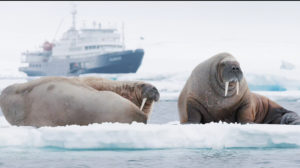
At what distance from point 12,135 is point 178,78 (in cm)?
2818

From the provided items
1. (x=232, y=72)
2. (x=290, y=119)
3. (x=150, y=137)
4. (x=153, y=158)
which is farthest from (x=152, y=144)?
(x=290, y=119)

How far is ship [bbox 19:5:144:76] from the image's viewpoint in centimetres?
5438

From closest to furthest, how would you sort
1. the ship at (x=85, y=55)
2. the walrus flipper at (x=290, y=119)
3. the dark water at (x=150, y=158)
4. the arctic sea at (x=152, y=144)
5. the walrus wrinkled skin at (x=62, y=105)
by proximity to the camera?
the dark water at (x=150, y=158)
the arctic sea at (x=152, y=144)
the walrus wrinkled skin at (x=62, y=105)
the walrus flipper at (x=290, y=119)
the ship at (x=85, y=55)

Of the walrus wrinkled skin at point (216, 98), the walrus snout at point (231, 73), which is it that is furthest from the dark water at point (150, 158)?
the walrus wrinkled skin at point (216, 98)

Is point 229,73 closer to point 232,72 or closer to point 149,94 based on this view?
point 232,72

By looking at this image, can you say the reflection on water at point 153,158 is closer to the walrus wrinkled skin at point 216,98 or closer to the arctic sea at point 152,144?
the arctic sea at point 152,144

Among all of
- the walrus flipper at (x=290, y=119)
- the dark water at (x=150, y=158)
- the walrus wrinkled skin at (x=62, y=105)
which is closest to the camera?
the dark water at (x=150, y=158)

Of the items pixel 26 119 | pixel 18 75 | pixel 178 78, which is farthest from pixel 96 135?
pixel 18 75

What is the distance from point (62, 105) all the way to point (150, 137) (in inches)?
47.6

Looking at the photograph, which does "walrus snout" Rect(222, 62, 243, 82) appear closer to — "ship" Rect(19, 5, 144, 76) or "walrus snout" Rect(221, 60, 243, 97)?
"walrus snout" Rect(221, 60, 243, 97)

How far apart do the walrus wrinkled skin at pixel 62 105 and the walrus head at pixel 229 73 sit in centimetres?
107

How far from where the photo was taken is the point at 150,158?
4918 mm

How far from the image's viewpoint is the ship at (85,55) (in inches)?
2141

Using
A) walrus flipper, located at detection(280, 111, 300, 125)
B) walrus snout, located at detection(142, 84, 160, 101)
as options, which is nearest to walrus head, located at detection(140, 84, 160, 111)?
walrus snout, located at detection(142, 84, 160, 101)
